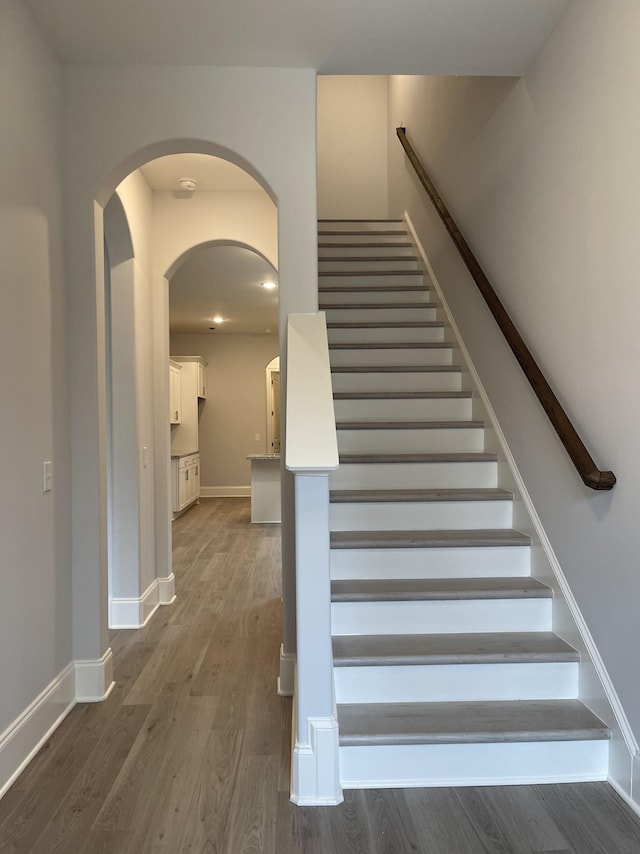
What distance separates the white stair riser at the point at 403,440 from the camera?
3014 mm

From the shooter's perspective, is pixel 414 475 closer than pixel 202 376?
Yes

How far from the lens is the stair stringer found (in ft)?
5.68

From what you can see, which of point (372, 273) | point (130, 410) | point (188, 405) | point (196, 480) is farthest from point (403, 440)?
point (196, 480)

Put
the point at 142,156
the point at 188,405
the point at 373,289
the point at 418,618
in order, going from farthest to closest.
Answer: the point at 188,405 → the point at 373,289 → the point at 142,156 → the point at 418,618

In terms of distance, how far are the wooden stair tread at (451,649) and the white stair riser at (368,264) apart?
3075 mm

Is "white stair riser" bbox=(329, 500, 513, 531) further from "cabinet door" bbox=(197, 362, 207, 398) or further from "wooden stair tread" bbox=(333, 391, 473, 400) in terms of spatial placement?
"cabinet door" bbox=(197, 362, 207, 398)

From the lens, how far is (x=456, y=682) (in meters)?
1.98

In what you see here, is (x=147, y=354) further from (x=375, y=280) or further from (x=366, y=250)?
(x=366, y=250)

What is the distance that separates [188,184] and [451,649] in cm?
307

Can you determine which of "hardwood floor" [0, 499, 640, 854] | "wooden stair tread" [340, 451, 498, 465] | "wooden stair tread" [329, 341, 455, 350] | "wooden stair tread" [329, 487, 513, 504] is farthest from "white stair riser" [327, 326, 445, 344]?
"hardwood floor" [0, 499, 640, 854]

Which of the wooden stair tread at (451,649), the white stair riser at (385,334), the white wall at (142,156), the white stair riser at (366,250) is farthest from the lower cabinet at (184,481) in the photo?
the wooden stair tread at (451,649)

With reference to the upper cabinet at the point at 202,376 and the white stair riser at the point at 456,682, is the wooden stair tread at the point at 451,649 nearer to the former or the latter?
the white stair riser at the point at 456,682

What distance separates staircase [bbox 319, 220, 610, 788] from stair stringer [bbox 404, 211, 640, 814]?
4 cm

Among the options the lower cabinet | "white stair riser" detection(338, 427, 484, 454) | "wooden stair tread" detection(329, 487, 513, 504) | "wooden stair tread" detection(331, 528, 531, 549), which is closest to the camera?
"wooden stair tread" detection(331, 528, 531, 549)
